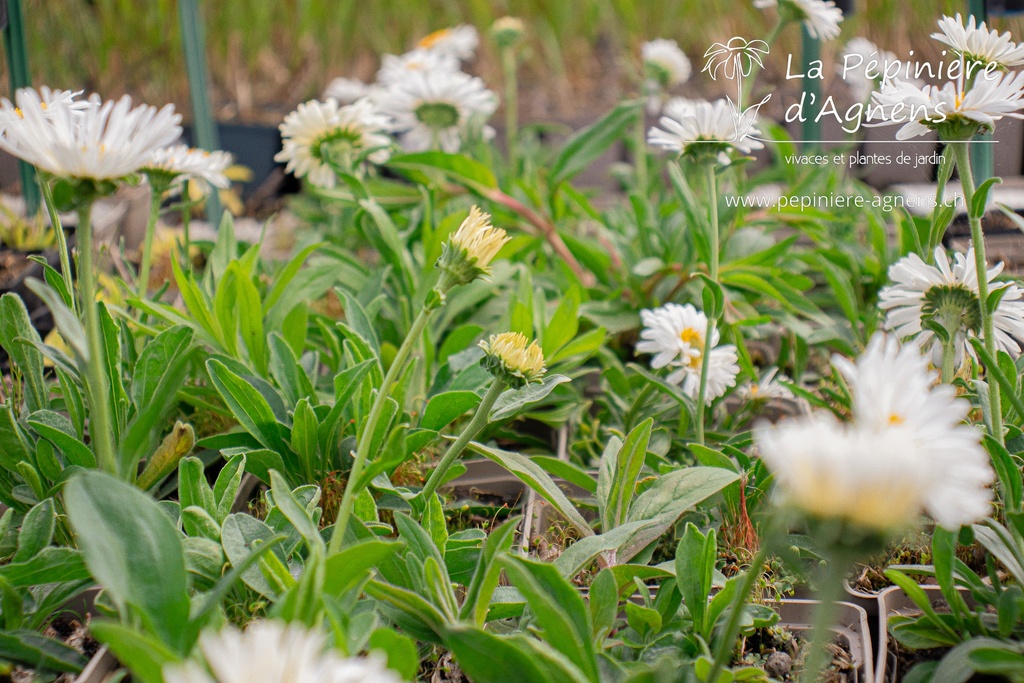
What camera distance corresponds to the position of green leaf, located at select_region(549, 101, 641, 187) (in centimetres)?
113

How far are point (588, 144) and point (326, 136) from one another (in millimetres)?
338

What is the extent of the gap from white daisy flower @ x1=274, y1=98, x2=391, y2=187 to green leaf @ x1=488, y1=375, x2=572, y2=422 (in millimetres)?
457

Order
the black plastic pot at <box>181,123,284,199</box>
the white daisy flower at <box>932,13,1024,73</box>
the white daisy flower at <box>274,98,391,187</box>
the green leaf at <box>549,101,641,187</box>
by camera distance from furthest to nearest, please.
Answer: the black plastic pot at <box>181,123,284,199</box>, the green leaf at <box>549,101,641,187</box>, the white daisy flower at <box>274,98,391,187</box>, the white daisy flower at <box>932,13,1024,73</box>

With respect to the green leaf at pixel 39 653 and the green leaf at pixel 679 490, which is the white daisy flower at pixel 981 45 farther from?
the green leaf at pixel 39 653

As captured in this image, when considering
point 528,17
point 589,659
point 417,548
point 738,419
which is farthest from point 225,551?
point 528,17

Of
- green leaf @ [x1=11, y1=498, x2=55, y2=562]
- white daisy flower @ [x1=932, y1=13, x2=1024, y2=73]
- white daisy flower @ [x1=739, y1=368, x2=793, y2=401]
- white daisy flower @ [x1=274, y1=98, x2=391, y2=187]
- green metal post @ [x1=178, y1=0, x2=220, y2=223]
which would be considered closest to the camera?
green leaf @ [x1=11, y1=498, x2=55, y2=562]

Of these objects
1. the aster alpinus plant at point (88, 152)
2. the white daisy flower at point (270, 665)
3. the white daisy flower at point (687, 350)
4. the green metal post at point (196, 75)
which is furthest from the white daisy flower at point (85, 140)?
the green metal post at point (196, 75)

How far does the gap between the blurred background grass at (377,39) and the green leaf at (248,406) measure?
6.22 feet

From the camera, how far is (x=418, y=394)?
2.80ft

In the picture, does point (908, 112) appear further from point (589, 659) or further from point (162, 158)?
point (162, 158)

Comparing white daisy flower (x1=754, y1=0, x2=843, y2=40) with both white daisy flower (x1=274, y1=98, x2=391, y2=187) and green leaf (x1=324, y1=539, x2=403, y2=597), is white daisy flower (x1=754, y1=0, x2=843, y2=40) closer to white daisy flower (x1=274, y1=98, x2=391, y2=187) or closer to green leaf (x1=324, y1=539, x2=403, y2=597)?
white daisy flower (x1=274, y1=98, x2=391, y2=187)

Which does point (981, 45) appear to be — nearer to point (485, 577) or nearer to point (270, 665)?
point (485, 577)

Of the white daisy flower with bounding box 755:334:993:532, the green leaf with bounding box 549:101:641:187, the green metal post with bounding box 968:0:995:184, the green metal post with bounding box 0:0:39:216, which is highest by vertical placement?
the green metal post with bounding box 0:0:39:216

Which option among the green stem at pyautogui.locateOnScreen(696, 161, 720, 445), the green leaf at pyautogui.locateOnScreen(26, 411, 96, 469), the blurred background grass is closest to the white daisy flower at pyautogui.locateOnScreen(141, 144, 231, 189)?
the green leaf at pyautogui.locateOnScreen(26, 411, 96, 469)
